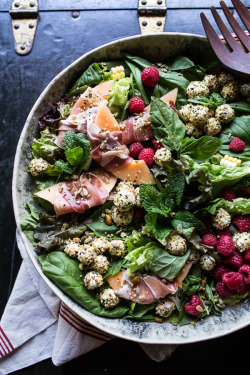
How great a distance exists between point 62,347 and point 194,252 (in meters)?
0.97

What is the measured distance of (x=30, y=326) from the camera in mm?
2271

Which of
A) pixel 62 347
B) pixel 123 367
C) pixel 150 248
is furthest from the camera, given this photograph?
pixel 123 367

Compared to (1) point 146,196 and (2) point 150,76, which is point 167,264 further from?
(2) point 150,76

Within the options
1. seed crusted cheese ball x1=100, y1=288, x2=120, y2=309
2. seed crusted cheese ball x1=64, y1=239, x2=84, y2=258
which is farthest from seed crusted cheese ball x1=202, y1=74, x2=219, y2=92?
seed crusted cheese ball x1=100, y1=288, x2=120, y2=309

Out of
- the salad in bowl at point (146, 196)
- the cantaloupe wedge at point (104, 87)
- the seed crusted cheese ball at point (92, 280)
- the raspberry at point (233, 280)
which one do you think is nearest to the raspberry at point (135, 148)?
the salad in bowl at point (146, 196)

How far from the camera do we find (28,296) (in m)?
2.26

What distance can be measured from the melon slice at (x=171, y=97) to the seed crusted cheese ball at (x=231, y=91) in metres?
0.26

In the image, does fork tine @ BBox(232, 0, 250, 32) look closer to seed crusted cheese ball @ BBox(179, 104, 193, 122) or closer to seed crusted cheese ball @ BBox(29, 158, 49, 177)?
seed crusted cheese ball @ BBox(179, 104, 193, 122)

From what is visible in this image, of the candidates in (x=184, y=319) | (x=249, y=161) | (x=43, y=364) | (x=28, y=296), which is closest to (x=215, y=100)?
(x=249, y=161)

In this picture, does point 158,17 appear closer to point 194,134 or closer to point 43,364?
point 194,134

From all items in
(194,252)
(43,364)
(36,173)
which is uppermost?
(36,173)

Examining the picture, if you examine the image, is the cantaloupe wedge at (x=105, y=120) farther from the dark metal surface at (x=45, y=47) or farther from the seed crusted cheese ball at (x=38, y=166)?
the dark metal surface at (x=45, y=47)

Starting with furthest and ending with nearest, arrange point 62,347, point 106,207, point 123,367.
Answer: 1. point 123,367
2. point 62,347
3. point 106,207

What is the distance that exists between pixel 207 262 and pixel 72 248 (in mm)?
696
